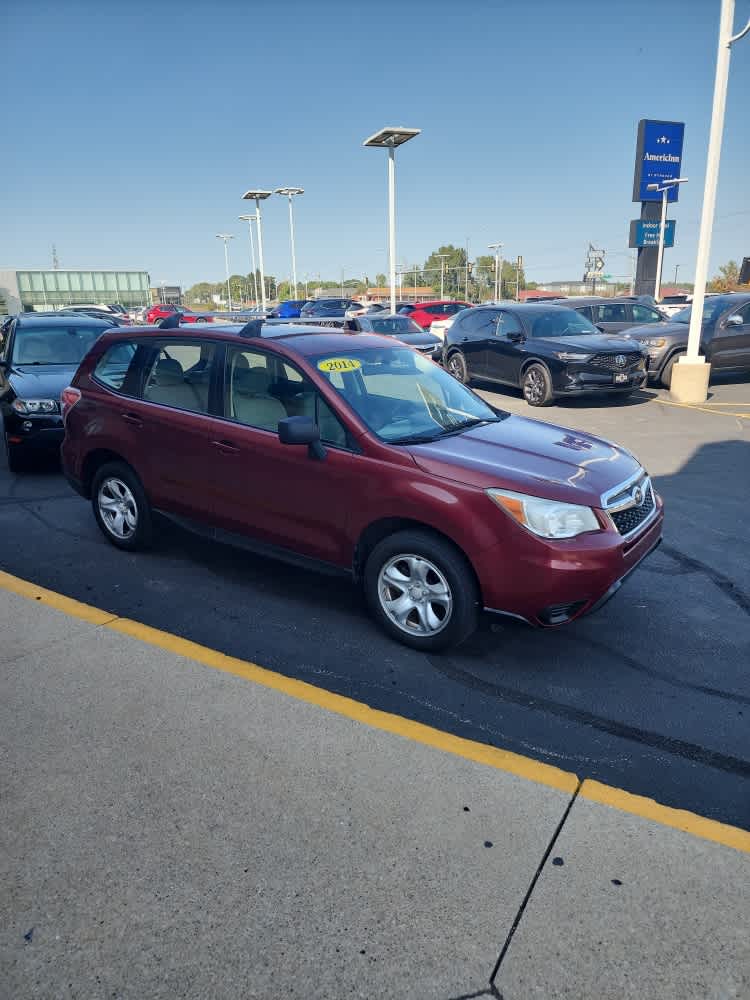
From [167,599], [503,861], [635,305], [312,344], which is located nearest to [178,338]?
[312,344]

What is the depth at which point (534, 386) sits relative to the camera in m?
12.8

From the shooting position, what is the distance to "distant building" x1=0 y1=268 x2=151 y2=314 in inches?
3140

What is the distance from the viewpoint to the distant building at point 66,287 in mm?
79750

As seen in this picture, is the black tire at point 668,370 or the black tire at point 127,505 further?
the black tire at point 668,370

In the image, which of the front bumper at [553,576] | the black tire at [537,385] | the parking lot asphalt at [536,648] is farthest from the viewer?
the black tire at [537,385]

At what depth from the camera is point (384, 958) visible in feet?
6.95

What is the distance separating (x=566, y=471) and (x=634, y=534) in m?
0.50

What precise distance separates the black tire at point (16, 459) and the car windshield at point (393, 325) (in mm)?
10370

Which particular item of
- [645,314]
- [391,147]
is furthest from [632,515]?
[391,147]

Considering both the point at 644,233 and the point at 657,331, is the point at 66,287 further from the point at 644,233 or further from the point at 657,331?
the point at 657,331

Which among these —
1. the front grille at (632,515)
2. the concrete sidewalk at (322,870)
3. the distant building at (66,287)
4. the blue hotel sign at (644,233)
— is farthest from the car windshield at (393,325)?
the distant building at (66,287)

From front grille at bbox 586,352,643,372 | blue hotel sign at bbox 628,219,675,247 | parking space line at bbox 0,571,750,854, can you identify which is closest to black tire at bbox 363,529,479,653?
parking space line at bbox 0,571,750,854

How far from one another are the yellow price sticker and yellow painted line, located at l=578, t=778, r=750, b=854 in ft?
9.03

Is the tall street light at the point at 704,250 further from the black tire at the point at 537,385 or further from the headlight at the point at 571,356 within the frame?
the black tire at the point at 537,385
